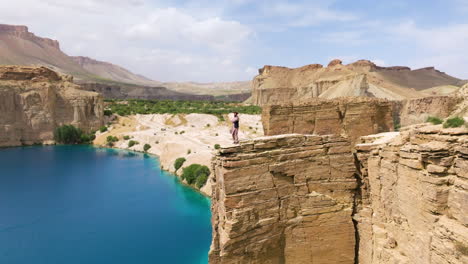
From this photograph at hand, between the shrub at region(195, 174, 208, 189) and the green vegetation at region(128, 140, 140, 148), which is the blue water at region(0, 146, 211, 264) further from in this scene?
the green vegetation at region(128, 140, 140, 148)

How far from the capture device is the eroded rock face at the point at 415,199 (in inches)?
230

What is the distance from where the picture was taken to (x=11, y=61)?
147625 mm

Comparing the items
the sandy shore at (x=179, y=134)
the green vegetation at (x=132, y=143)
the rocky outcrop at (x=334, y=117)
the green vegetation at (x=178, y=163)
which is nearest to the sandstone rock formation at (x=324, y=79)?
the sandy shore at (x=179, y=134)

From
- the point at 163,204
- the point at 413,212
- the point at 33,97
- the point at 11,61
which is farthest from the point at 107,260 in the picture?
the point at 11,61

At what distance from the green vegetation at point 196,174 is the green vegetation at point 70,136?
104 ft

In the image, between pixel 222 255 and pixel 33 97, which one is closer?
pixel 222 255

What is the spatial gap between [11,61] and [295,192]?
179393mm

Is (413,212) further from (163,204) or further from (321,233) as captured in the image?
(163,204)

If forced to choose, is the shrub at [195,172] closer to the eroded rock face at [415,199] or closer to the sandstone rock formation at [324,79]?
the eroded rock face at [415,199]

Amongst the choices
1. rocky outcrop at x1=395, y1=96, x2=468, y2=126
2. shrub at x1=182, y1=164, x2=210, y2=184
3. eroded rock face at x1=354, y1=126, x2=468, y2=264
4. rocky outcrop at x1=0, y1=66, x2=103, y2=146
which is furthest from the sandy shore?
rocky outcrop at x1=395, y1=96, x2=468, y2=126

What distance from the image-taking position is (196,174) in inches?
1147

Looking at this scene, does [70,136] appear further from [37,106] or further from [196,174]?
[196,174]

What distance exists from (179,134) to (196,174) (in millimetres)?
21032

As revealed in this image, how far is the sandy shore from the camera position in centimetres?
3631
